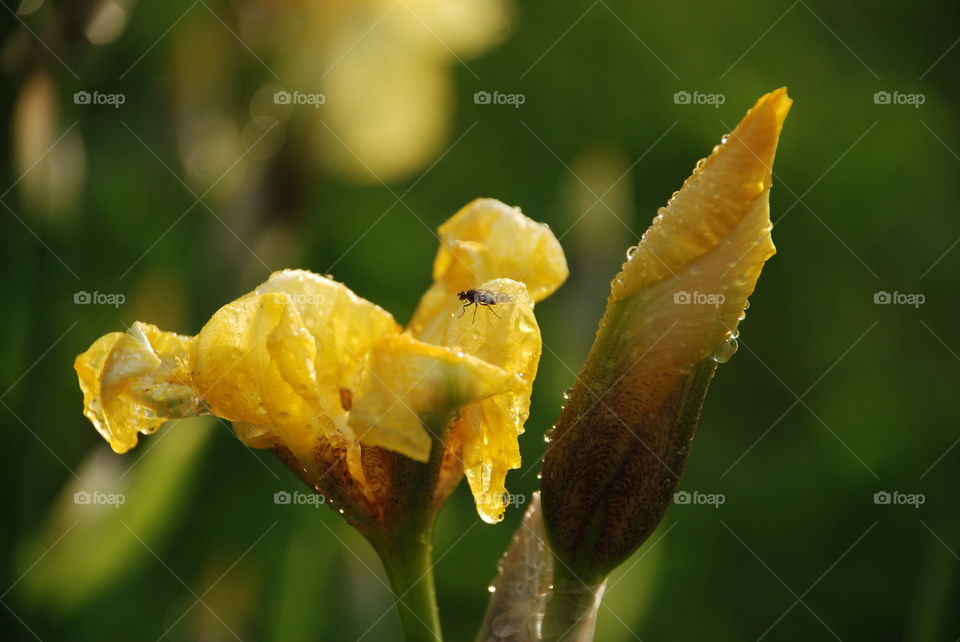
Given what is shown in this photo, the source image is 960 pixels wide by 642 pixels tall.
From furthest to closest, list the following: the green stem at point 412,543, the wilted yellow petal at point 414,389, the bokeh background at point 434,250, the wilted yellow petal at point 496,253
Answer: the bokeh background at point 434,250, the wilted yellow petal at point 496,253, the green stem at point 412,543, the wilted yellow petal at point 414,389

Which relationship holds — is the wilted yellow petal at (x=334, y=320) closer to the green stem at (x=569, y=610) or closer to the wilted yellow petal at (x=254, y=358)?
the wilted yellow petal at (x=254, y=358)

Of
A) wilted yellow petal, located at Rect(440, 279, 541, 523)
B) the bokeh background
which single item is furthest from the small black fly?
the bokeh background

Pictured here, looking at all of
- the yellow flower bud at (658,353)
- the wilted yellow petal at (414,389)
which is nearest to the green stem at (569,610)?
the yellow flower bud at (658,353)

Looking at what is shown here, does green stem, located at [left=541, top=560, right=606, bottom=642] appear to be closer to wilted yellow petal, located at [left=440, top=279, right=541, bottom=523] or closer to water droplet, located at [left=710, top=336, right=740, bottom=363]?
wilted yellow petal, located at [left=440, top=279, right=541, bottom=523]

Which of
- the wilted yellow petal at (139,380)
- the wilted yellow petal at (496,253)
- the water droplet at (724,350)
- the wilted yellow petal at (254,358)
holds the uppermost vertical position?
the wilted yellow petal at (496,253)

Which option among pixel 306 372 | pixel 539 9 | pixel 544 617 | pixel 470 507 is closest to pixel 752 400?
pixel 470 507

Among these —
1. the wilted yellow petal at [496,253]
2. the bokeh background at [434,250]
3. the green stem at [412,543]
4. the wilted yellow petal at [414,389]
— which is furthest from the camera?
the bokeh background at [434,250]

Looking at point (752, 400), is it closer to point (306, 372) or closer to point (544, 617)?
point (544, 617)
